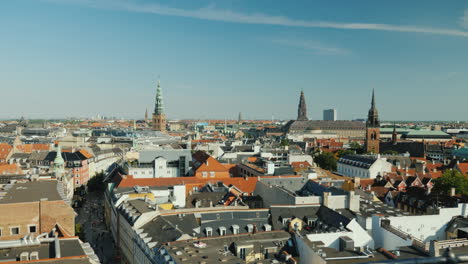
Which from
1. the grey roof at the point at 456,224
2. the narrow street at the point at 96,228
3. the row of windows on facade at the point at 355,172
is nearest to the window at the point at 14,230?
the narrow street at the point at 96,228

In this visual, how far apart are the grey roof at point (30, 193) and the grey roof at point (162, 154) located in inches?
1199

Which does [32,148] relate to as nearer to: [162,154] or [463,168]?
[162,154]

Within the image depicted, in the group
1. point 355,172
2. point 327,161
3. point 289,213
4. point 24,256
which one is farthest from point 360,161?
point 24,256

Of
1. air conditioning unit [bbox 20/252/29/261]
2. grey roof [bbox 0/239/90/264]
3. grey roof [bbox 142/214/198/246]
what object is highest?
air conditioning unit [bbox 20/252/29/261]

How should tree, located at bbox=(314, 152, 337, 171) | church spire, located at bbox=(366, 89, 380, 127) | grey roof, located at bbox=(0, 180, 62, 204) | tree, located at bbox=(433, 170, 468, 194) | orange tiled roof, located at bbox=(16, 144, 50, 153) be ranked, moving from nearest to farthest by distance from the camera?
grey roof, located at bbox=(0, 180, 62, 204), tree, located at bbox=(433, 170, 468, 194), tree, located at bbox=(314, 152, 337, 171), orange tiled roof, located at bbox=(16, 144, 50, 153), church spire, located at bbox=(366, 89, 380, 127)

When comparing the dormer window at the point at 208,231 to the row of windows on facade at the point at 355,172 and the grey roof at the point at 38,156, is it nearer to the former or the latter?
the row of windows on facade at the point at 355,172

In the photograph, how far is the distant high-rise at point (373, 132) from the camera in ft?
425

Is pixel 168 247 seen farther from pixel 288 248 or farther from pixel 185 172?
pixel 185 172

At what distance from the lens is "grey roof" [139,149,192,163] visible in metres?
74.4

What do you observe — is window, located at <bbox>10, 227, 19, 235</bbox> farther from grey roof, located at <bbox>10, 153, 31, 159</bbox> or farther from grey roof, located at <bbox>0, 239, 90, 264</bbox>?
grey roof, located at <bbox>10, 153, 31, 159</bbox>

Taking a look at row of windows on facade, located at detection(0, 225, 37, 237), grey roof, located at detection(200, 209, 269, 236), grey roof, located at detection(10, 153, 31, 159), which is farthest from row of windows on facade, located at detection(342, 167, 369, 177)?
grey roof, located at detection(10, 153, 31, 159)

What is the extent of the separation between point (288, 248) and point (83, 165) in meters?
76.5

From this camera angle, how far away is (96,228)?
205ft

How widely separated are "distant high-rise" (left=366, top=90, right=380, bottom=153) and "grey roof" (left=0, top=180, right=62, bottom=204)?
106931mm
